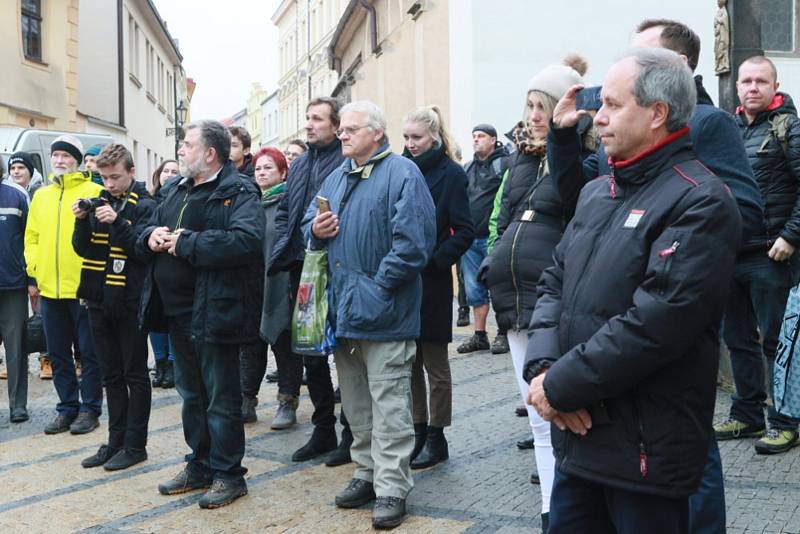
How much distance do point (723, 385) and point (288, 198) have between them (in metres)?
3.52

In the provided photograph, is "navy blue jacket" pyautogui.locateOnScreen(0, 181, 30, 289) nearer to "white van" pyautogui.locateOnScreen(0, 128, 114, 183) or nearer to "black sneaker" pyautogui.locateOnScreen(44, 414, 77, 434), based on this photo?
"black sneaker" pyautogui.locateOnScreen(44, 414, 77, 434)

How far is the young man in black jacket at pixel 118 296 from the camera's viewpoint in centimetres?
582

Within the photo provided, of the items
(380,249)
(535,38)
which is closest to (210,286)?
(380,249)

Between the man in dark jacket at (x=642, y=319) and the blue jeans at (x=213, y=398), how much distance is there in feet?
8.76

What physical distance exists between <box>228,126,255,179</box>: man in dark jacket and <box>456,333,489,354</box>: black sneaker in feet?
10.1

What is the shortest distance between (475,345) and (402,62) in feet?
42.2

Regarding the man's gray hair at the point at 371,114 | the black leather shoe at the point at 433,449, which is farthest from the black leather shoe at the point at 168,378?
the man's gray hair at the point at 371,114

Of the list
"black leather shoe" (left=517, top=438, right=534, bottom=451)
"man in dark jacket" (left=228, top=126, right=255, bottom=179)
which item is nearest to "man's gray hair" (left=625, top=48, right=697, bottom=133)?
"black leather shoe" (left=517, top=438, right=534, bottom=451)

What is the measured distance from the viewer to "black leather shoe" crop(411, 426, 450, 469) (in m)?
5.47

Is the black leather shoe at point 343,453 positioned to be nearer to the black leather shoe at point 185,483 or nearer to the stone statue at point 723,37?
the black leather shoe at point 185,483

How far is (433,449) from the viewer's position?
5.52 metres

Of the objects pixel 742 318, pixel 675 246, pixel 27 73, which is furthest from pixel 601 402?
pixel 27 73

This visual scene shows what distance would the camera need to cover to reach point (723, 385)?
6.93 meters

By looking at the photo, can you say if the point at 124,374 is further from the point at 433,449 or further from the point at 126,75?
the point at 126,75
